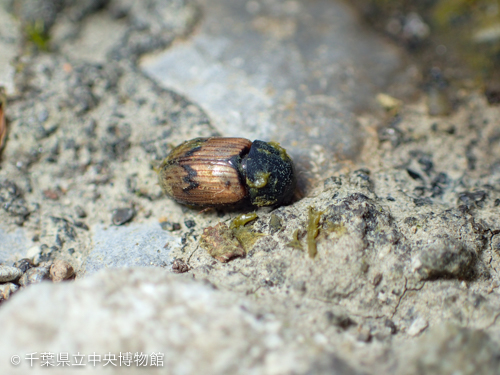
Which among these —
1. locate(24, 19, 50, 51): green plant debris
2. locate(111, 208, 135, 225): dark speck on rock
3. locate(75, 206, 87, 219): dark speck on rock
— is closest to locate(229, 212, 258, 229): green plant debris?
locate(111, 208, 135, 225): dark speck on rock

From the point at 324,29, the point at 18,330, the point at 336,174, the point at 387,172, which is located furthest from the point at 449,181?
the point at 18,330

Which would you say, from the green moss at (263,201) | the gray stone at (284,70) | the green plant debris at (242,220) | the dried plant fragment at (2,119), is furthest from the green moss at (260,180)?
the dried plant fragment at (2,119)

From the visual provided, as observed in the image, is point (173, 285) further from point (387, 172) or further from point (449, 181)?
point (449, 181)

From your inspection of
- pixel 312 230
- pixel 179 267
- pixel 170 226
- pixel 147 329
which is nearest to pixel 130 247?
pixel 170 226

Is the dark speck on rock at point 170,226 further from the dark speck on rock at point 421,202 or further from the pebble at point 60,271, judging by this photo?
the dark speck on rock at point 421,202

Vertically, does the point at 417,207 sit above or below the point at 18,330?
above

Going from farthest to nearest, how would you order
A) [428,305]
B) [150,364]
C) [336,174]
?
[336,174]
[428,305]
[150,364]

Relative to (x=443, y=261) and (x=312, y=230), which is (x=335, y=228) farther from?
(x=443, y=261)
